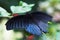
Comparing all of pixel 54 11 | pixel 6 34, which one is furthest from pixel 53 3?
pixel 6 34

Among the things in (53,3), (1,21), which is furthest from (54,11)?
(1,21)

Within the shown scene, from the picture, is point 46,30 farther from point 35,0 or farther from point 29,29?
point 35,0

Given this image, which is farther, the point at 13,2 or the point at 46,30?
the point at 13,2

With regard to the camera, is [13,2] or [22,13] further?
[13,2]

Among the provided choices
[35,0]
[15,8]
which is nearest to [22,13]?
[15,8]

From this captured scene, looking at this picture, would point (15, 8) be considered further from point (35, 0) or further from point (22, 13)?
point (35, 0)

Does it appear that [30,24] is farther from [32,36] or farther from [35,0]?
[35,0]
